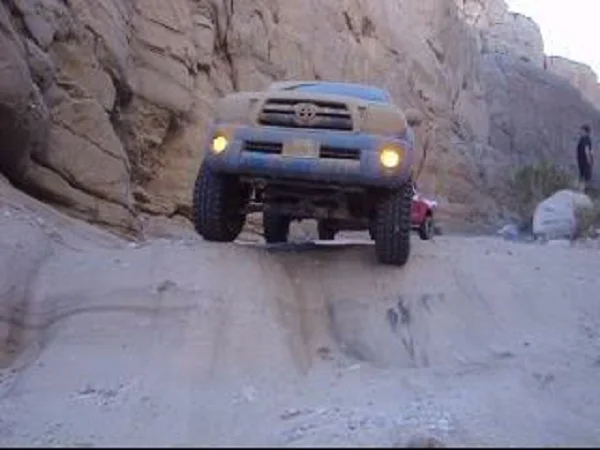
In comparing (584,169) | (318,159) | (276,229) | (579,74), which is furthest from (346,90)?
(579,74)

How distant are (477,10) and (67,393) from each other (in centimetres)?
5265

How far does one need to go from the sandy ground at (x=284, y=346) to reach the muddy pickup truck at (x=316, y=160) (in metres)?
0.45

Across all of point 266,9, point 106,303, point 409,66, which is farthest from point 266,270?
point 409,66

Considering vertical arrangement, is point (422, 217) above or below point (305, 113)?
below

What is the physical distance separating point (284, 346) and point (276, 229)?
440 centimetres

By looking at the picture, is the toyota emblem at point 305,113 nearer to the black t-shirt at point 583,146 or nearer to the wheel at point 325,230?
the wheel at point 325,230

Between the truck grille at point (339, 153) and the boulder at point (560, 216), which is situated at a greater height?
the truck grille at point (339, 153)

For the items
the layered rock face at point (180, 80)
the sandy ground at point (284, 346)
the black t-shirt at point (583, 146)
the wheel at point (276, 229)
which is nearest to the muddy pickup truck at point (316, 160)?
the sandy ground at point (284, 346)

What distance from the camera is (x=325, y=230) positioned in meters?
11.6

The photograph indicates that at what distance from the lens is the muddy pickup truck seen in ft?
27.0

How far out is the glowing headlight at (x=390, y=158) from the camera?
27.0 ft

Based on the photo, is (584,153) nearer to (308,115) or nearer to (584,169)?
(584,169)

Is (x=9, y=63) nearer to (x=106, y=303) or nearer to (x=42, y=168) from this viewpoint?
(x=42, y=168)

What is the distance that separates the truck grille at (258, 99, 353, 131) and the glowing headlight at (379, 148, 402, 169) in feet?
1.23
